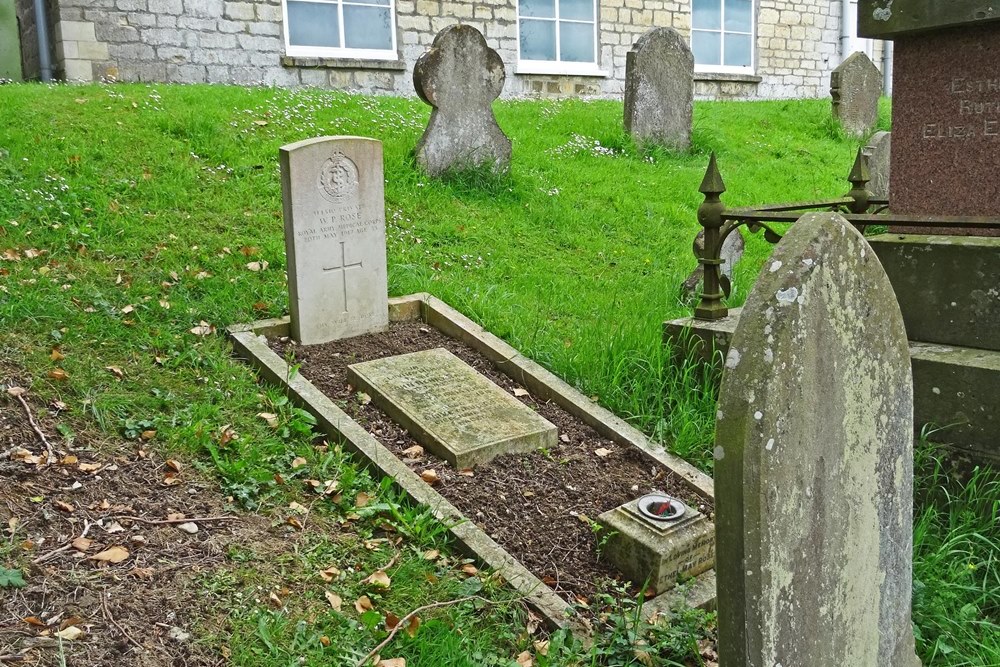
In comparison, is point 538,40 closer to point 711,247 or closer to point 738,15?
point 738,15

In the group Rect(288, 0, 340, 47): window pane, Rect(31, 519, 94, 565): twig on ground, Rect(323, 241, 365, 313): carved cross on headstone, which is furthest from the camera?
Rect(288, 0, 340, 47): window pane

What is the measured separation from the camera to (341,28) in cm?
1240

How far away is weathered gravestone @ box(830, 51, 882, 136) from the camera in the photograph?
1228 centimetres

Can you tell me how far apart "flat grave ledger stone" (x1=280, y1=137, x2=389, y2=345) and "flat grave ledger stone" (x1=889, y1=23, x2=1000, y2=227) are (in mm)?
2747

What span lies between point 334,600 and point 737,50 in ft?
51.9

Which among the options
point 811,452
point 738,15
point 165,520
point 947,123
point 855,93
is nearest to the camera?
point 811,452

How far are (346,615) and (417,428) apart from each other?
128 cm

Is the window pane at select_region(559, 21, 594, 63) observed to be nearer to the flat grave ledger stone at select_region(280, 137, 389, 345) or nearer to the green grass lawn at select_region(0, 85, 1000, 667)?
the green grass lawn at select_region(0, 85, 1000, 667)

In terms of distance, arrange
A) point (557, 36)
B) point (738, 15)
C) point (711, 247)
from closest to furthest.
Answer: point (711, 247)
point (557, 36)
point (738, 15)

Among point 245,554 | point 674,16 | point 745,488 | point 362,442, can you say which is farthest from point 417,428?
point 674,16

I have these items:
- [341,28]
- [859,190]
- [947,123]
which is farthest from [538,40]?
[947,123]

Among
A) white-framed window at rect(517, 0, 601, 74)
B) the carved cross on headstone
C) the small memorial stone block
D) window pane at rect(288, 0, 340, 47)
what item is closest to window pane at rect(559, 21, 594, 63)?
white-framed window at rect(517, 0, 601, 74)

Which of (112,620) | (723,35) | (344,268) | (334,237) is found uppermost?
(723,35)

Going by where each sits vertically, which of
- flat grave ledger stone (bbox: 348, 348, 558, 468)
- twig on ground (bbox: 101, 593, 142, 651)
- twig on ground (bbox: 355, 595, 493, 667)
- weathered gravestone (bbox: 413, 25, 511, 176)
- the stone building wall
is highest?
the stone building wall
